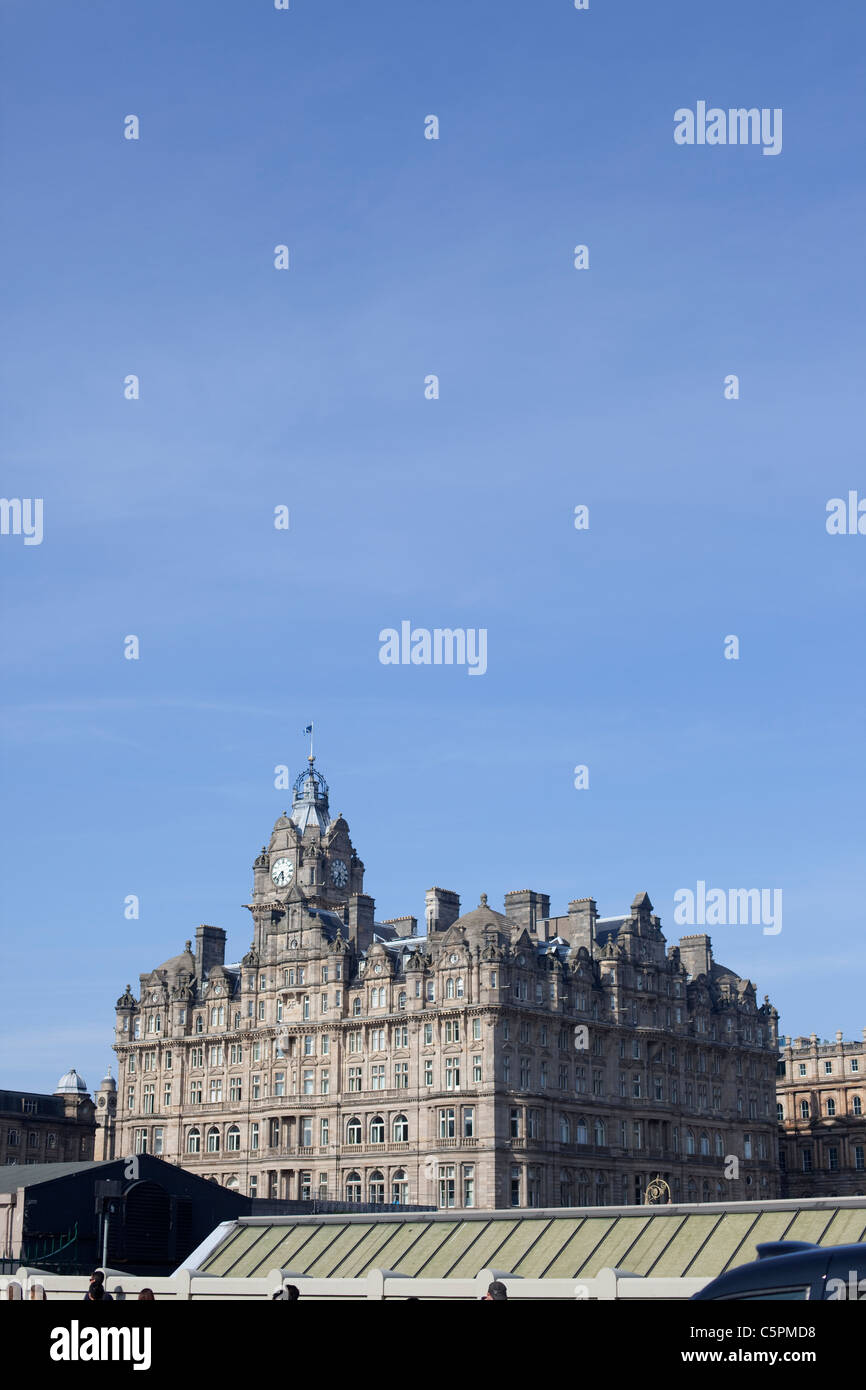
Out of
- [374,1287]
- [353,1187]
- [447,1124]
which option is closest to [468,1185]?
[447,1124]

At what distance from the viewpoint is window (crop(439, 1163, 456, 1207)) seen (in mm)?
110125

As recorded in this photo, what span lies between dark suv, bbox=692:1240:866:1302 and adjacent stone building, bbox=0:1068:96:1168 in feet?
455

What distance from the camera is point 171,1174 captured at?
78438 mm

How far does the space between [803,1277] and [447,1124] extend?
320 ft

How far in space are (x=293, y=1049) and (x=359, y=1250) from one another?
235ft

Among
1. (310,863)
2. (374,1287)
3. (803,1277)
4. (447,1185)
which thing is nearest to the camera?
(803,1277)

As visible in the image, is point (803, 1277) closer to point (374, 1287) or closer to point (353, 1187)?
point (374, 1287)

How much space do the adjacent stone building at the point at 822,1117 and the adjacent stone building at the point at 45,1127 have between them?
2641 inches

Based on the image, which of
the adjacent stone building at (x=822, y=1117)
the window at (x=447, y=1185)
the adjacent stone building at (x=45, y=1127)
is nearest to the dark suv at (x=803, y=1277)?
the window at (x=447, y=1185)

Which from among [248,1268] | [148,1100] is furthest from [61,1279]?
[148,1100]

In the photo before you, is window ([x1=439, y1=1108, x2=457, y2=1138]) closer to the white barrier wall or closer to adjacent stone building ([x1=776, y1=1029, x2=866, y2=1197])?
adjacent stone building ([x1=776, y1=1029, x2=866, y2=1197])

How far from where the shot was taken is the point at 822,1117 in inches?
6526

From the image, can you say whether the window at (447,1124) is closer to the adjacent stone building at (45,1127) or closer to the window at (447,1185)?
the window at (447,1185)
